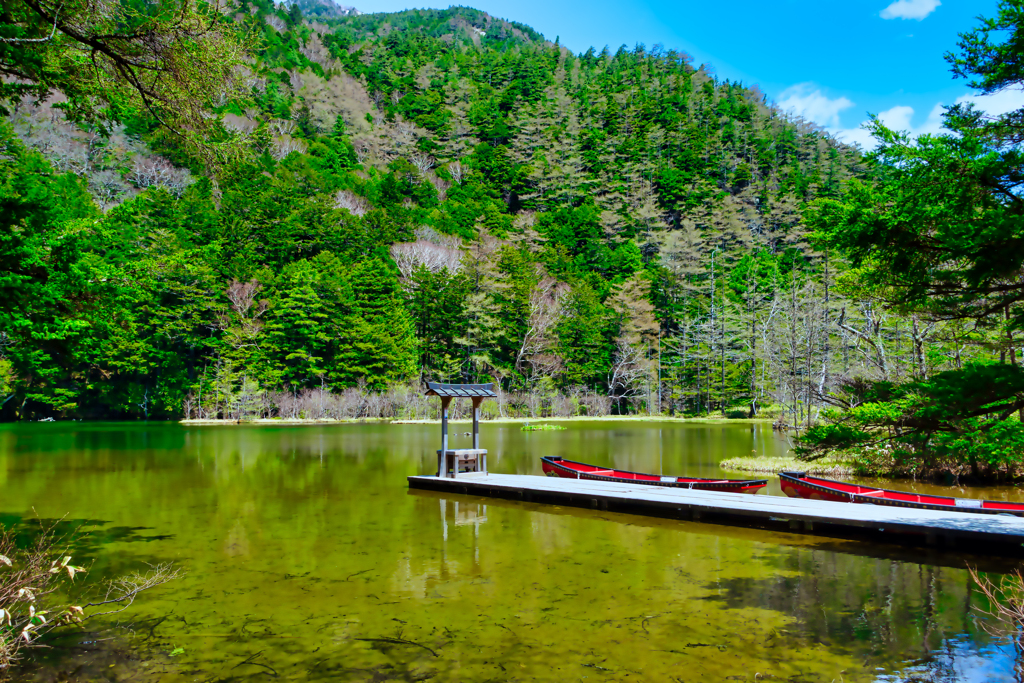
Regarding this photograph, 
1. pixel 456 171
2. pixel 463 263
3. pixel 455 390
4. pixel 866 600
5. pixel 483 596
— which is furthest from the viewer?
pixel 456 171

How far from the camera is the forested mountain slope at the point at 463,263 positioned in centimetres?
3741

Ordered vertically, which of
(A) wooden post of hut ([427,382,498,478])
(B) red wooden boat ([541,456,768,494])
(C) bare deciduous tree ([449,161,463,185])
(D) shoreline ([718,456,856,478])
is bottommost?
(D) shoreline ([718,456,856,478])

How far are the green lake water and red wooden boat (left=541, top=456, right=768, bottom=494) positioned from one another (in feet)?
6.11

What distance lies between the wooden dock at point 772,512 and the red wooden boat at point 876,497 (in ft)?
1.13

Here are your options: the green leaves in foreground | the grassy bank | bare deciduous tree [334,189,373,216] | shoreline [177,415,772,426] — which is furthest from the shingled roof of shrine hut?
bare deciduous tree [334,189,373,216]

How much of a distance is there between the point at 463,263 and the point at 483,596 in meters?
39.9

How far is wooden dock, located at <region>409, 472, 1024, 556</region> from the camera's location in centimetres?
832

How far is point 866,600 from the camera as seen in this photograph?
6.54 meters

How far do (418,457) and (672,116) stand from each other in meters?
68.8

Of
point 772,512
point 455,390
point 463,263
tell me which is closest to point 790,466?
point 772,512

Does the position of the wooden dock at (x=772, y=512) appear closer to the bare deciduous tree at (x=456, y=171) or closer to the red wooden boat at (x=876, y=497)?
the red wooden boat at (x=876, y=497)

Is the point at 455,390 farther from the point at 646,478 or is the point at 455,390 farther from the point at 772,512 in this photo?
the point at 772,512

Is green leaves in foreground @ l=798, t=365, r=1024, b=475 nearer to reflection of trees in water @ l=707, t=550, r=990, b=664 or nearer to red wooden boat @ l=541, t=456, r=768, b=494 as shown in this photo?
reflection of trees in water @ l=707, t=550, r=990, b=664

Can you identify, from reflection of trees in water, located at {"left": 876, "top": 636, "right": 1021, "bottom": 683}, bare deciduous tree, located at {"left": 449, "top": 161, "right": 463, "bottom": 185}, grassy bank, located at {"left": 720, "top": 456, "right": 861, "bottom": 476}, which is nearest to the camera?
reflection of trees in water, located at {"left": 876, "top": 636, "right": 1021, "bottom": 683}
